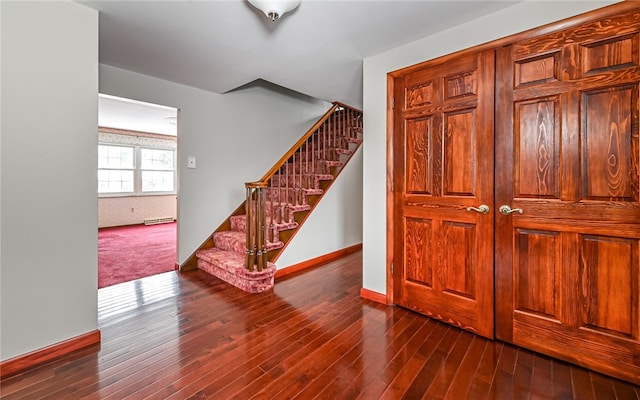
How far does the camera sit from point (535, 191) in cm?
187

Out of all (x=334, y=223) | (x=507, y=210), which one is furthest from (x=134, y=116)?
(x=507, y=210)

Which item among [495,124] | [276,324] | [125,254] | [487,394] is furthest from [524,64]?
[125,254]

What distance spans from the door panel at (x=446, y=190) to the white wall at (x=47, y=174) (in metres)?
2.31

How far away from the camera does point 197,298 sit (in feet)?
9.08

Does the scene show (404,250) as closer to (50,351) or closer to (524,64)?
(524,64)

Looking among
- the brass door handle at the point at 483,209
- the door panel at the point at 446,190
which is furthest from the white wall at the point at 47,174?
the brass door handle at the point at 483,209

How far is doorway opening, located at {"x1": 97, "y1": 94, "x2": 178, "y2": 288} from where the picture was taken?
500 cm

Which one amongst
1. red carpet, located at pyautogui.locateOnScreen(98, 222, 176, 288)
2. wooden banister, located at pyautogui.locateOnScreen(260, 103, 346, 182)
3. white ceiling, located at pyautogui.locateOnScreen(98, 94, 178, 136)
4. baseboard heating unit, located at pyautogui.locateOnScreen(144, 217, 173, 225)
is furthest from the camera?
baseboard heating unit, located at pyautogui.locateOnScreen(144, 217, 173, 225)

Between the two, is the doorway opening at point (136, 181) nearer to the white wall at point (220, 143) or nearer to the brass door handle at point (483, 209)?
the white wall at point (220, 143)

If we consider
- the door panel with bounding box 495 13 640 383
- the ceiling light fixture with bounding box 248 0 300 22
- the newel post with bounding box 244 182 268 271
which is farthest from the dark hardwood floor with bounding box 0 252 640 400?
the ceiling light fixture with bounding box 248 0 300 22

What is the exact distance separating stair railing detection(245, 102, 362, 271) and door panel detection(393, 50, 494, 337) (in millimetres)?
1349

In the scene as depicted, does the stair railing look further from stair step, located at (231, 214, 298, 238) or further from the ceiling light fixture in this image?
the ceiling light fixture

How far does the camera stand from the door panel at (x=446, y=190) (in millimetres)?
2053

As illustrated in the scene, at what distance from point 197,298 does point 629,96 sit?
3.42m
